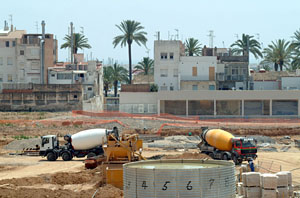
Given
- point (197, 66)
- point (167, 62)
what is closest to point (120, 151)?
point (197, 66)

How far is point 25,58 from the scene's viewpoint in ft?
348

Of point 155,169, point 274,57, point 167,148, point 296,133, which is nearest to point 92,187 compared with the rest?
point 155,169

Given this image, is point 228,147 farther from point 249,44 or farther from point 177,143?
point 249,44

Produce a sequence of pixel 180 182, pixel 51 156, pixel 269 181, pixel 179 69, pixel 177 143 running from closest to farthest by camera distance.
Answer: pixel 180 182
pixel 269 181
pixel 51 156
pixel 177 143
pixel 179 69

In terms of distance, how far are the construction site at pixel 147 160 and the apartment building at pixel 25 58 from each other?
19922 millimetres

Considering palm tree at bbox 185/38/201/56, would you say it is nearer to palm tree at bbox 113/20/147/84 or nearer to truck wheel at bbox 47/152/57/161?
palm tree at bbox 113/20/147/84

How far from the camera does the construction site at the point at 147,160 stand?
19500 mm

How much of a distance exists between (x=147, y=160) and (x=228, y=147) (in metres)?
20.5

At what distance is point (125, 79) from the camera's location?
397ft

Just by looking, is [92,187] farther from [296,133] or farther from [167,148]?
[296,133]

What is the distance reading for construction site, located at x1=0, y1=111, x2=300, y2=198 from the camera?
19500mm

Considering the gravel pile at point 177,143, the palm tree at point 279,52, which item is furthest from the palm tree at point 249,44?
the gravel pile at point 177,143

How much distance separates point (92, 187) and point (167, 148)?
22.3m

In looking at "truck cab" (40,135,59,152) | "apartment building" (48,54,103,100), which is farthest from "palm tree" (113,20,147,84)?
"truck cab" (40,135,59,152)
